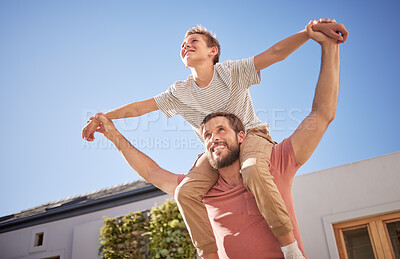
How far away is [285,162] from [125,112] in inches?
46.8

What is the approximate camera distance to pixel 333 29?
2104 mm

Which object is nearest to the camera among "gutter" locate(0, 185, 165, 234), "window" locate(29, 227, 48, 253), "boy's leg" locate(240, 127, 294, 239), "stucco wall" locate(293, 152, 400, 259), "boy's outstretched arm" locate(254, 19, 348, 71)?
"boy's leg" locate(240, 127, 294, 239)

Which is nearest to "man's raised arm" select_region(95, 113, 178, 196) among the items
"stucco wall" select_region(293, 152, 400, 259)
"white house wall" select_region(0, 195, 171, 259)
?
"stucco wall" select_region(293, 152, 400, 259)

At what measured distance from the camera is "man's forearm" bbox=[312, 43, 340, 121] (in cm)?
205

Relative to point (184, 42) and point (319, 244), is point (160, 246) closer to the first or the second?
point (319, 244)

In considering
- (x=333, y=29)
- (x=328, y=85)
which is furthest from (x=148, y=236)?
(x=333, y=29)

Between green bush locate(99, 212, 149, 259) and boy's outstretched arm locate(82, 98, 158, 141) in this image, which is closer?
boy's outstretched arm locate(82, 98, 158, 141)

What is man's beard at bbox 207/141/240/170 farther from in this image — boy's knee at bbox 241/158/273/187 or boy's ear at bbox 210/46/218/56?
boy's ear at bbox 210/46/218/56

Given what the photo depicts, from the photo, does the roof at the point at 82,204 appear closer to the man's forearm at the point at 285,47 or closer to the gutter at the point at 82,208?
the gutter at the point at 82,208

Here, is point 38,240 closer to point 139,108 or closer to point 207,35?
point 139,108

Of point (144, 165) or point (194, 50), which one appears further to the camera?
point (144, 165)

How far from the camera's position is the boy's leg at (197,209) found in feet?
6.50

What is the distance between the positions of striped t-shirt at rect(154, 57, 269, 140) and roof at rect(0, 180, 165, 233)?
5.37 meters

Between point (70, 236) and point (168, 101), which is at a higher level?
point (70, 236)
